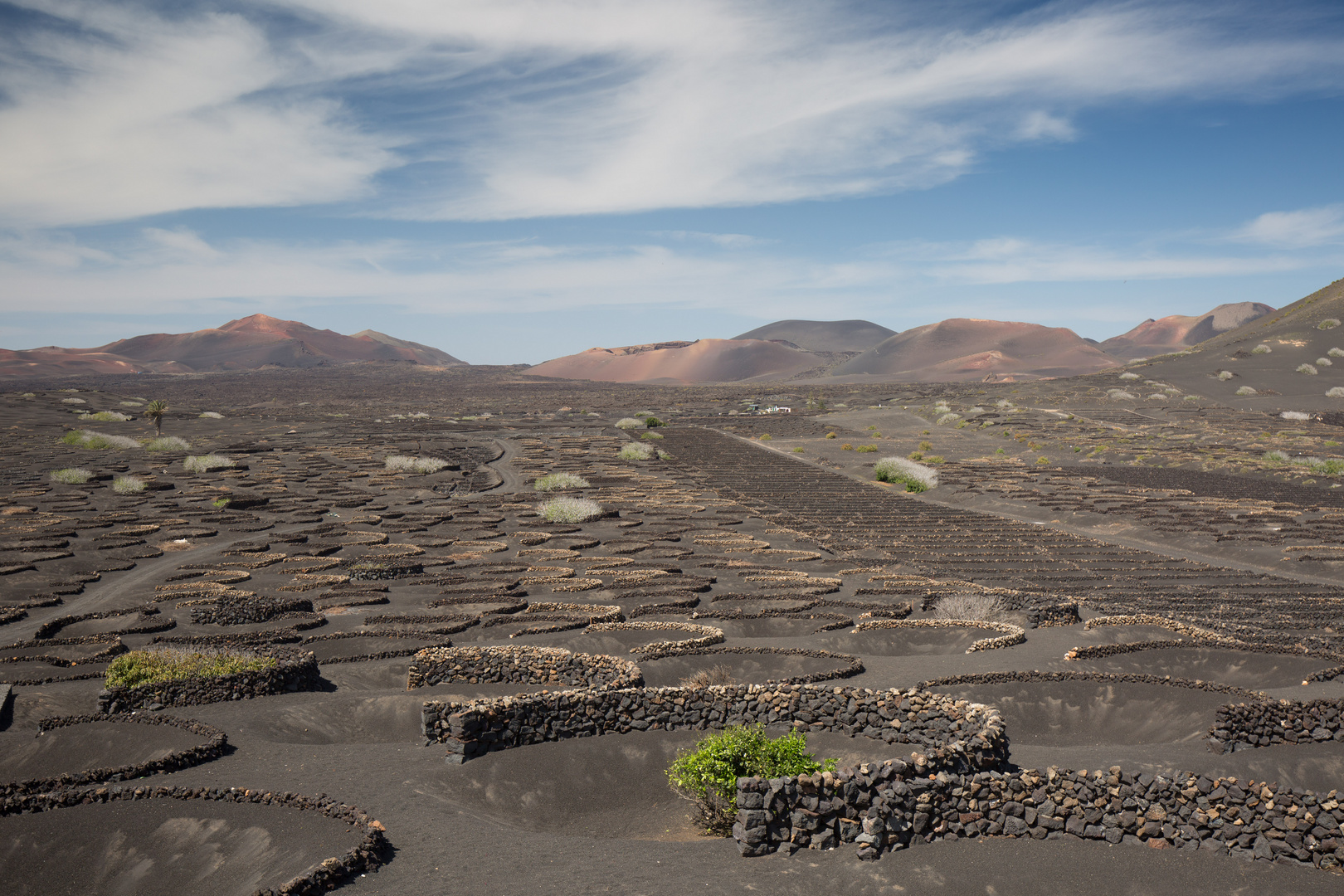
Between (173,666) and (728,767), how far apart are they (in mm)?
12621

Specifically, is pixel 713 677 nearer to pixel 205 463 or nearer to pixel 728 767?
pixel 728 767

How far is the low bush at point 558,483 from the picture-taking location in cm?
4816

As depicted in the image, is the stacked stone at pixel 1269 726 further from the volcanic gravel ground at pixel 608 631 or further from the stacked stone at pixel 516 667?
the stacked stone at pixel 516 667

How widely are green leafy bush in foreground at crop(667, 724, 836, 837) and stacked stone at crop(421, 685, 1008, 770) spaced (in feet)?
9.70

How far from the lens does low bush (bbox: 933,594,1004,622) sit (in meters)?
23.2

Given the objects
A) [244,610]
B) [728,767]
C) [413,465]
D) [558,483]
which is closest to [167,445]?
[413,465]

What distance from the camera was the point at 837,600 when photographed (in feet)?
82.7

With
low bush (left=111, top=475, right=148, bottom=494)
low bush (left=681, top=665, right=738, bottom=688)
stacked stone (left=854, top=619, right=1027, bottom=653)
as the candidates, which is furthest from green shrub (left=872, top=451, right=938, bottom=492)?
low bush (left=111, top=475, right=148, bottom=494)

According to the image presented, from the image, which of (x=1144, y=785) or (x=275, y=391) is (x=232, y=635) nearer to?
(x=1144, y=785)

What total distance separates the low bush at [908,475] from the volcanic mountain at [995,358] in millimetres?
104106

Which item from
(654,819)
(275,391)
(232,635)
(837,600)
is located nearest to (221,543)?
(232,635)

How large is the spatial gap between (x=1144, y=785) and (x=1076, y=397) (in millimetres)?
99013

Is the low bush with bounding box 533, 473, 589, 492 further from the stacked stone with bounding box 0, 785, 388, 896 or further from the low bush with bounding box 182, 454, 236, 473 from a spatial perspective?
the stacked stone with bounding box 0, 785, 388, 896

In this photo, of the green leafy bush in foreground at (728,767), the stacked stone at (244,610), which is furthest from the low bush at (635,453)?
the green leafy bush in foreground at (728,767)
